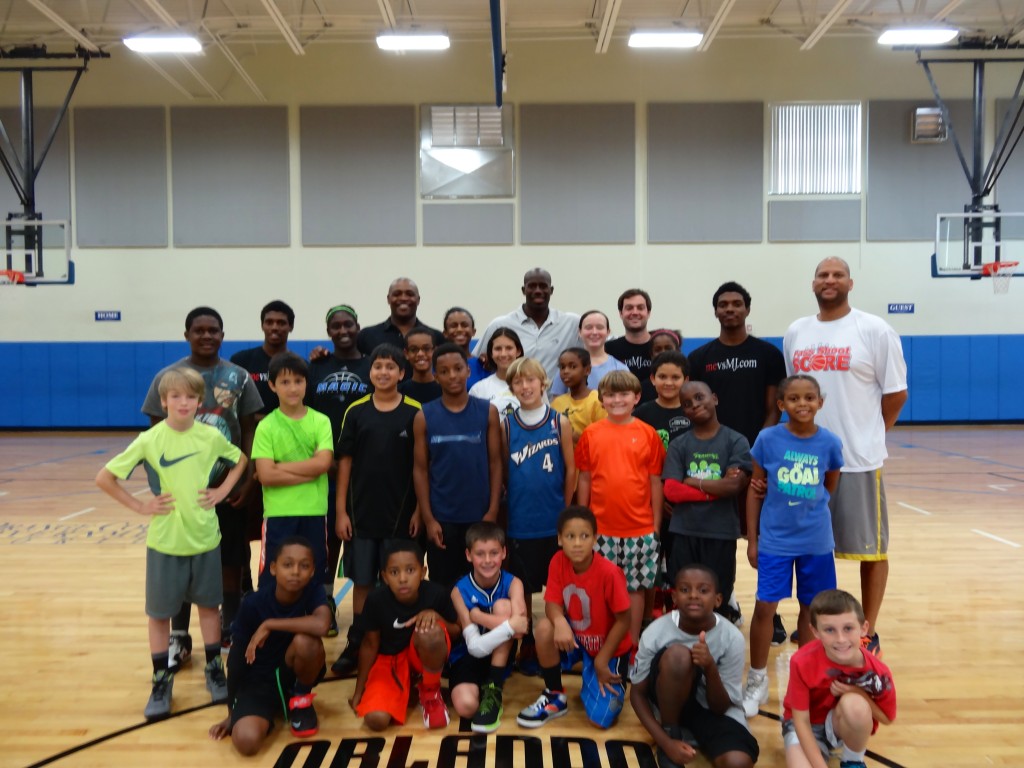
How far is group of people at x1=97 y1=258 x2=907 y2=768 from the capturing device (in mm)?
3100

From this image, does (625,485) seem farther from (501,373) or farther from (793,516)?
(501,373)

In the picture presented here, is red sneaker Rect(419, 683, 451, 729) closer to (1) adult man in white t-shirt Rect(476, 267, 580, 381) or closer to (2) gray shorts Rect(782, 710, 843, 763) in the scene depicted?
(2) gray shorts Rect(782, 710, 843, 763)

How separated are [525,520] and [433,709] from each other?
36.1 inches

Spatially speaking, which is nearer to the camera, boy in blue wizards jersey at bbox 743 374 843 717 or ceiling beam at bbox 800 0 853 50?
boy in blue wizards jersey at bbox 743 374 843 717

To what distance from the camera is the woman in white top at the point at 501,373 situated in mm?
4098

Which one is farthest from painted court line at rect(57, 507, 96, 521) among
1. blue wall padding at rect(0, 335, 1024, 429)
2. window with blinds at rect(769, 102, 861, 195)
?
window with blinds at rect(769, 102, 861, 195)

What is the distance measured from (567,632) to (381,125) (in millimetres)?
10838

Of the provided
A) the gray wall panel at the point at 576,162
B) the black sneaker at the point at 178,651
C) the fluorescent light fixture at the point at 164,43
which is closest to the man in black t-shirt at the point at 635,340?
the black sneaker at the point at 178,651

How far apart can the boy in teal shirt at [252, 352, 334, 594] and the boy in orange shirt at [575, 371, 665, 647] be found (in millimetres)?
1190

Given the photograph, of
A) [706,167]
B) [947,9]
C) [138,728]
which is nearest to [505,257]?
[706,167]

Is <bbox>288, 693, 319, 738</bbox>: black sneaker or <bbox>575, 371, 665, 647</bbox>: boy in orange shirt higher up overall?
<bbox>575, 371, 665, 647</bbox>: boy in orange shirt

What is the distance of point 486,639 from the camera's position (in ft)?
10.6

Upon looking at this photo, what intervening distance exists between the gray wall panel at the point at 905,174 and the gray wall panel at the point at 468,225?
226 inches

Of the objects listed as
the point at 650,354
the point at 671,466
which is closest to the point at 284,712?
the point at 671,466
